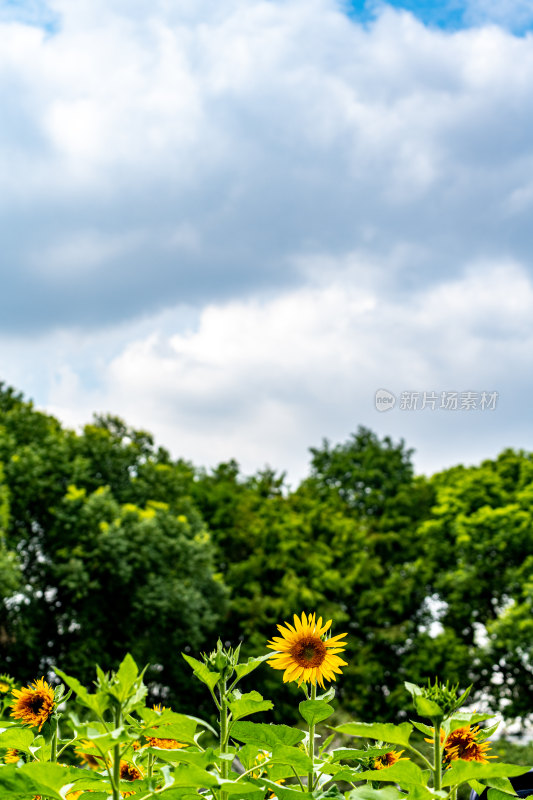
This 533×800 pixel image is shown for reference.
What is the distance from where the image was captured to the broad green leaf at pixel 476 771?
1496 millimetres

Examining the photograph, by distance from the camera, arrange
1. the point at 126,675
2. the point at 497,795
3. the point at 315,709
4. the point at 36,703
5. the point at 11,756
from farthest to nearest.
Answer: the point at 36,703, the point at 11,756, the point at 315,709, the point at 497,795, the point at 126,675

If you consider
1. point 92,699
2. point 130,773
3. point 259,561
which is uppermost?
point 259,561

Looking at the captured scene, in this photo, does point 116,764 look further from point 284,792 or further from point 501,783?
point 501,783

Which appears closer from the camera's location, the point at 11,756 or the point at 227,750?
the point at 227,750

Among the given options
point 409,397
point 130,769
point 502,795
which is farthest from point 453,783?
point 409,397

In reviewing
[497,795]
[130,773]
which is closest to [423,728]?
[497,795]

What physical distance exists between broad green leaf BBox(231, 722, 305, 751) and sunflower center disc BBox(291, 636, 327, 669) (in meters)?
0.47

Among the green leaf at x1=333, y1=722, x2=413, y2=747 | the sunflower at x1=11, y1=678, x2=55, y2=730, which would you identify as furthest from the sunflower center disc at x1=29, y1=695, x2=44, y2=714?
the green leaf at x1=333, y1=722, x2=413, y2=747

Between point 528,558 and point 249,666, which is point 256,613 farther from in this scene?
point 249,666

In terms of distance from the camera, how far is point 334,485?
28141mm

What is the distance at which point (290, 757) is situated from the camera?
1665mm

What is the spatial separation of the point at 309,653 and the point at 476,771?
0.83 m

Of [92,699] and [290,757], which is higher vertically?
[92,699]

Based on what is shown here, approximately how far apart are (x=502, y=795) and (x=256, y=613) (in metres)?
21.9
